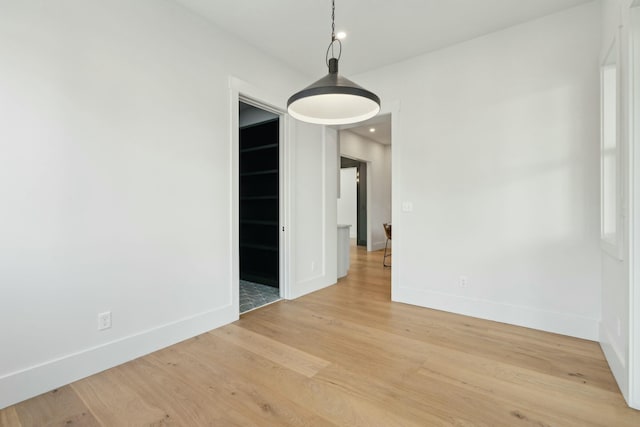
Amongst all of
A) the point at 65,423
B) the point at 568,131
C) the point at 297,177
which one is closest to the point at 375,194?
the point at 297,177

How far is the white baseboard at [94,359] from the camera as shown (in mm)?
1762

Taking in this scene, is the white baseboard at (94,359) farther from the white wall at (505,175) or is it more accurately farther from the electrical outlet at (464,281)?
the electrical outlet at (464,281)

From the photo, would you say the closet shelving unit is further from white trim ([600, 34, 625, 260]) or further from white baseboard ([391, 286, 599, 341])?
white trim ([600, 34, 625, 260])

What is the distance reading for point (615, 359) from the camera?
1997 mm

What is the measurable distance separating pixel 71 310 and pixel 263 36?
2.86m

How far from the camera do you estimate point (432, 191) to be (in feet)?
11.1

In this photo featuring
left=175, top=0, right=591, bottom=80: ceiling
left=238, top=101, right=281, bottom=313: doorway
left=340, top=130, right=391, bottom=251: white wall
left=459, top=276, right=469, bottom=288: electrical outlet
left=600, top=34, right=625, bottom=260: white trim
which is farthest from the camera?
left=340, top=130, right=391, bottom=251: white wall

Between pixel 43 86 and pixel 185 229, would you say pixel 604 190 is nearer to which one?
pixel 185 229

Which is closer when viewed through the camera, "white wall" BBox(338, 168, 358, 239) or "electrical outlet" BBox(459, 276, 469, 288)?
"electrical outlet" BBox(459, 276, 469, 288)

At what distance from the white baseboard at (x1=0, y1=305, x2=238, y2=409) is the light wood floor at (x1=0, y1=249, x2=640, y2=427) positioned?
6 cm

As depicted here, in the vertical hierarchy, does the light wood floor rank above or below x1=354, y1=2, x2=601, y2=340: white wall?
below

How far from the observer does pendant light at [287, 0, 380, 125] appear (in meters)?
1.66

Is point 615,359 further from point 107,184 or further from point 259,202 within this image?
point 259,202

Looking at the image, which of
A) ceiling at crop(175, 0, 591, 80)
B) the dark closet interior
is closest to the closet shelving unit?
the dark closet interior
